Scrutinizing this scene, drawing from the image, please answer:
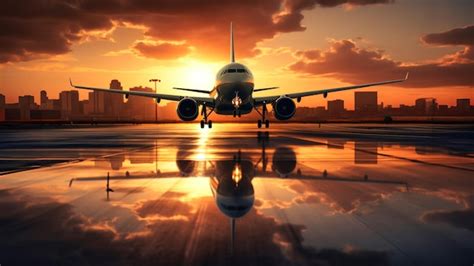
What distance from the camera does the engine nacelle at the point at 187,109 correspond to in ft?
122

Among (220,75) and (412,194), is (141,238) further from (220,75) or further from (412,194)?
(220,75)

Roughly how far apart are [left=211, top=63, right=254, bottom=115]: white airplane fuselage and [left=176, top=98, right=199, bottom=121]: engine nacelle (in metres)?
2.52

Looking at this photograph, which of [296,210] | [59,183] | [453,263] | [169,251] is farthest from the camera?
[59,183]

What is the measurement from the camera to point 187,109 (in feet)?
123

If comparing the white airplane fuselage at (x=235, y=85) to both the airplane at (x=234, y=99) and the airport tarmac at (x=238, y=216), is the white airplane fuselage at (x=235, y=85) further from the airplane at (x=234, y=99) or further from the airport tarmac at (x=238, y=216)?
the airport tarmac at (x=238, y=216)

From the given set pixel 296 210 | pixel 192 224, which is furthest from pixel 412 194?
pixel 192 224

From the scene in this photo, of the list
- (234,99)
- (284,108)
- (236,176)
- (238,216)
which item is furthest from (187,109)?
(238,216)

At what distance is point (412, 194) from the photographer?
30.1 ft

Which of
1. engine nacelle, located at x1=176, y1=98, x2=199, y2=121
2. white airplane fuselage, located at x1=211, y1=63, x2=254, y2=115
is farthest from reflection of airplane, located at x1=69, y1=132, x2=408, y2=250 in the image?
engine nacelle, located at x1=176, y1=98, x2=199, y2=121

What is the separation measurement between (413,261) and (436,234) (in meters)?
1.42

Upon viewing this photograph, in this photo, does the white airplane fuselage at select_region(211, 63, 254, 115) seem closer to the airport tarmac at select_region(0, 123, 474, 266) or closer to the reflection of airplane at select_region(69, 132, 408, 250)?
the reflection of airplane at select_region(69, 132, 408, 250)

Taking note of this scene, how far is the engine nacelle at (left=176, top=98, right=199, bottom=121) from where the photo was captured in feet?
122

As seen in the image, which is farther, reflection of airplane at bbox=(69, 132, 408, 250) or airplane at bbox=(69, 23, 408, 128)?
airplane at bbox=(69, 23, 408, 128)

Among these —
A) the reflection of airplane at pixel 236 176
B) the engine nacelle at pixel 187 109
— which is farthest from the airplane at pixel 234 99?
the reflection of airplane at pixel 236 176
